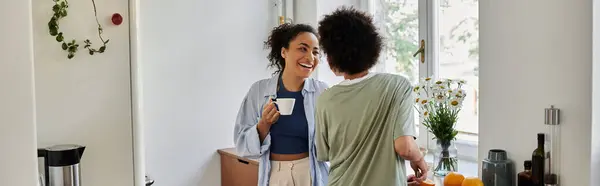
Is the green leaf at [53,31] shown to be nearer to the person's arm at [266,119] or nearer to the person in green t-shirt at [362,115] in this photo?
the person's arm at [266,119]

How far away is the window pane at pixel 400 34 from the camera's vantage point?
114 inches

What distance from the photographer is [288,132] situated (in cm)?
202

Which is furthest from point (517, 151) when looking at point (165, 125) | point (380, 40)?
point (165, 125)

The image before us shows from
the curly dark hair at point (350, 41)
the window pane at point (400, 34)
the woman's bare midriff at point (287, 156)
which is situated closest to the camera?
the curly dark hair at point (350, 41)

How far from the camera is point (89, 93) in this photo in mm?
1878

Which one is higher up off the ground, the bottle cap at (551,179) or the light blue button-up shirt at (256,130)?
the light blue button-up shirt at (256,130)

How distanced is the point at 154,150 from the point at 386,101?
1.65 m

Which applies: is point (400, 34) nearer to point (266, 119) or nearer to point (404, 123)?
point (266, 119)

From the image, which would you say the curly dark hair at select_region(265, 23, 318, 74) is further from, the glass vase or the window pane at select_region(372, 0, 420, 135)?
the window pane at select_region(372, 0, 420, 135)

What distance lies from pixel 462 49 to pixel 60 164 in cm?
183

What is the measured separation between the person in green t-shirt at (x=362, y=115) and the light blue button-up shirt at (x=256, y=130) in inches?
9.1

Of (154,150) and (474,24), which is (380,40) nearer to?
(474,24)

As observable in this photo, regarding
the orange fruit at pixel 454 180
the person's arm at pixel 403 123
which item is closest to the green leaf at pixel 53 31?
the person's arm at pixel 403 123

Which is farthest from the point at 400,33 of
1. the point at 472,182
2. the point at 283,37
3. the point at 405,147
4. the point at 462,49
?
the point at 405,147
